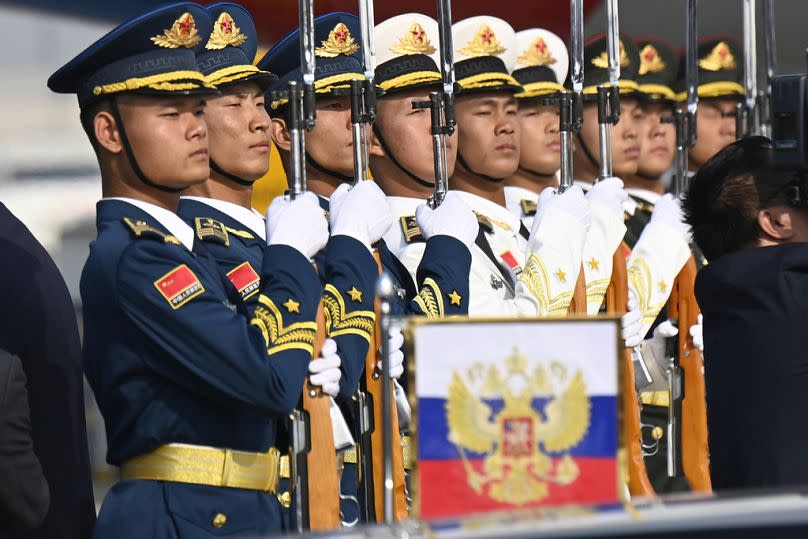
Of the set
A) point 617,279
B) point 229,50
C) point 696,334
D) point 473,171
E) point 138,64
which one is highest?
point 229,50

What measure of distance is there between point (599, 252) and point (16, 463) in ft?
9.57

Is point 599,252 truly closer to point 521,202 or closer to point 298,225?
point 521,202

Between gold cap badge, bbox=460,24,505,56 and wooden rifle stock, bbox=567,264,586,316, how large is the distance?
1.06 metres

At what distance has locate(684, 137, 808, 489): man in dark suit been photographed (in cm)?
395

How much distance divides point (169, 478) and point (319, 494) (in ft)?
1.42

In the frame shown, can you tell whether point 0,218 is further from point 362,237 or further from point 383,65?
point 383,65

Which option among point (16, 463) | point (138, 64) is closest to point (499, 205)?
point (138, 64)

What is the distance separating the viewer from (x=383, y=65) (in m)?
5.77

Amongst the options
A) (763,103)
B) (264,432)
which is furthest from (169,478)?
(763,103)

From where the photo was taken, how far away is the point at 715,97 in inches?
317

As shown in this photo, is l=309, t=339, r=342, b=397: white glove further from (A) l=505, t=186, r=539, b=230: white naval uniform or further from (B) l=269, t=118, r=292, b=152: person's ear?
(A) l=505, t=186, r=539, b=230: white naval uniform

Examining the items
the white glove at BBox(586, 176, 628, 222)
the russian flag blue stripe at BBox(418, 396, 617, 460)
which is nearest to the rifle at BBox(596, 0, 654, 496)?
the white glove at BBox(586, 176, 628, 222)

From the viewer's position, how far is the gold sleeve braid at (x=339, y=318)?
15.0 ft

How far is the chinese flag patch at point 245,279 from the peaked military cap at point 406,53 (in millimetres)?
1115
